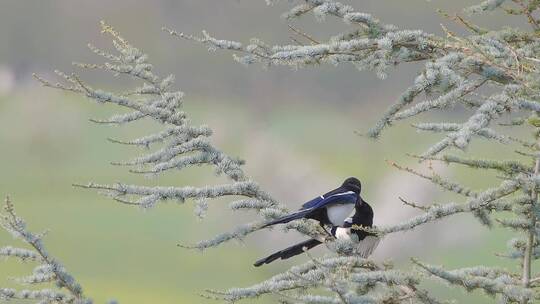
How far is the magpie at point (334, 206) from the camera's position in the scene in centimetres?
667

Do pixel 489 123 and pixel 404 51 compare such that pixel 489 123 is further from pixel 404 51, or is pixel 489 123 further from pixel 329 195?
pixel 329 195

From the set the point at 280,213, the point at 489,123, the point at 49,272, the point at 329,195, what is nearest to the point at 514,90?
the point at 489,123

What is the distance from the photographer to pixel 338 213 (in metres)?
6.94

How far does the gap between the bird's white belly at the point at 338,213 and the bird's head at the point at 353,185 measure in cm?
29

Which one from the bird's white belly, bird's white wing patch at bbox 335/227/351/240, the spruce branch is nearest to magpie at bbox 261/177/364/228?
the bird's white belly

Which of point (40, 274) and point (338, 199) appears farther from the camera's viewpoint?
point (338, 199)

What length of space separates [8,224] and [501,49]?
3.12 m

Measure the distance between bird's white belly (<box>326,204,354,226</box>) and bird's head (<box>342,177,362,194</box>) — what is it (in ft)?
0.96

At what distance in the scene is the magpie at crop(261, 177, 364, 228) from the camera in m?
6.67

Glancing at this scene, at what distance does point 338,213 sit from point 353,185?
0.54 m

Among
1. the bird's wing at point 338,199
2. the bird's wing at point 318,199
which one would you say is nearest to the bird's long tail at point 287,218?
the bird's wing at point 318,199

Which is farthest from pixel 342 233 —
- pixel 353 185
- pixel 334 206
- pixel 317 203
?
pixel 353 185

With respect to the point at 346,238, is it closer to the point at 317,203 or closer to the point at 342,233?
the point at 342,233

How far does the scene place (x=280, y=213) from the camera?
19.0 feet
